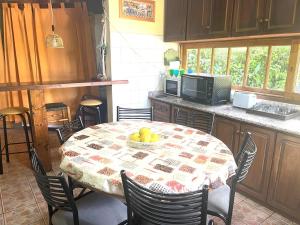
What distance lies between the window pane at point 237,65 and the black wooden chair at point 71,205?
2.19m

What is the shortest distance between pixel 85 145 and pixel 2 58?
3.18m

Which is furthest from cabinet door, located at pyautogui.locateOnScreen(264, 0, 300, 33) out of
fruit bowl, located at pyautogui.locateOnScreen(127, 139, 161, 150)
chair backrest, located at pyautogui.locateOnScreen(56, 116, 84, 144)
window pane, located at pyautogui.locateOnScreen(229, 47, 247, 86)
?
chair backrest, located at pyautogui.locateOnScreen(56, 116, 84, 144)

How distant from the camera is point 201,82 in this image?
9.01 ft

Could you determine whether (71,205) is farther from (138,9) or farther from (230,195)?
(138,9)

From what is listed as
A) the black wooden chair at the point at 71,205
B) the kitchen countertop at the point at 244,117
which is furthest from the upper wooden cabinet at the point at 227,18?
the black wooden chair at the point at 71,205

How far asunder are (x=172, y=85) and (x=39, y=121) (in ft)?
5.88

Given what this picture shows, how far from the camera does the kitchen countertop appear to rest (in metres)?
1.92

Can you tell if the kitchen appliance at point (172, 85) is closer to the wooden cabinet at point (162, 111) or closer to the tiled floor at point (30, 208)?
the wooden cabinet at point (162, 111)

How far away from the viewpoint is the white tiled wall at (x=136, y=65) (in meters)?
3.08

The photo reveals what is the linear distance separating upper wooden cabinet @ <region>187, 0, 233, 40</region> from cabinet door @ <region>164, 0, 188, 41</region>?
Answer: 9 centimetres

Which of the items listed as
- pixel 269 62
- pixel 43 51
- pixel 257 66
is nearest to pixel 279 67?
pixel 269 62

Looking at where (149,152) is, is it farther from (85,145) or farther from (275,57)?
(275,57)

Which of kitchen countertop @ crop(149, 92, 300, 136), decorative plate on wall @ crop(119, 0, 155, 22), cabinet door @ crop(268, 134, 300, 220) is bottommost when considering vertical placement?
cabinet door @ crop(268, 134, 300, 220)

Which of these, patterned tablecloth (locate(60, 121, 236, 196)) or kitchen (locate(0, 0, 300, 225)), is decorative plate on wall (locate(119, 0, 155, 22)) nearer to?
kitchen (locate(0, 0, 300, 225))
